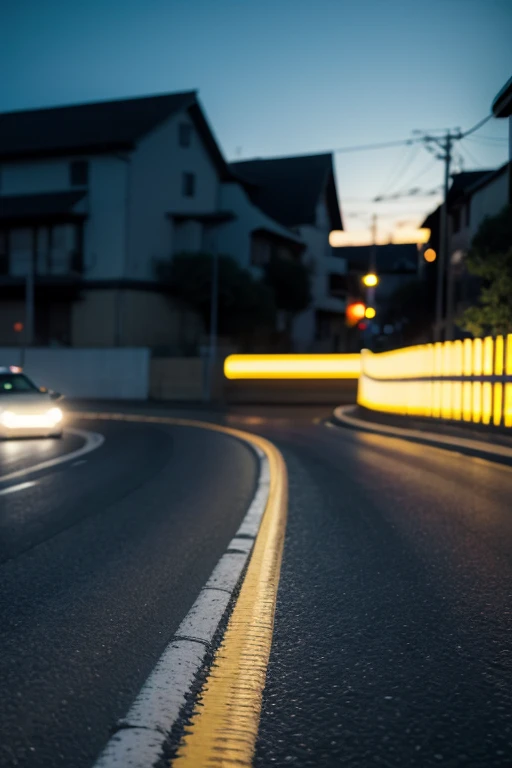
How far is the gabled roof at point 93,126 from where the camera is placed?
46.9 metres

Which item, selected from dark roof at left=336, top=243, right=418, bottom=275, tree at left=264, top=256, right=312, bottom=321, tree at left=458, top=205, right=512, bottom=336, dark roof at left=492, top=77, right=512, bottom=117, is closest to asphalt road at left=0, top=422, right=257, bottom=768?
dark roof at left=492, top=77, right=512, bottom=117

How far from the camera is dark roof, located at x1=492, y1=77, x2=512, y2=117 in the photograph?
818 inches

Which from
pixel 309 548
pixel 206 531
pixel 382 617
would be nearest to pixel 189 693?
pixel 382 617

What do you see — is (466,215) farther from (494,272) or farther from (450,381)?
(450,381)

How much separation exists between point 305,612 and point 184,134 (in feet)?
156

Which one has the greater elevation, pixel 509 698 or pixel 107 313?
pixel 107 313

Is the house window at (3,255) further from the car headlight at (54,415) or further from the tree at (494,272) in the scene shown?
the car headlight at (54,415)

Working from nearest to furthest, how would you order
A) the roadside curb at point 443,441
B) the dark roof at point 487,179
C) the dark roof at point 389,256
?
the roadside curb at point 443,441 → the dark roof at point 487,179 → the dark roof at point 389,256

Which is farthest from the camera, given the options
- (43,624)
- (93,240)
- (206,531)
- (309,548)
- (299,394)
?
(93,240)

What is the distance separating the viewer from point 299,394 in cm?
4300

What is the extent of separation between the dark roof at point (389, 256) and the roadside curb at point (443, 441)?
286ft

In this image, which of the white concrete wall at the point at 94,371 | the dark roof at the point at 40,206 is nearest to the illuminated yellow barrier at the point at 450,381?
the white concrete wall at the point at 94,371

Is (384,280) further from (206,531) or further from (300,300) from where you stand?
(206,531)

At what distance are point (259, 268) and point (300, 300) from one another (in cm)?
348
